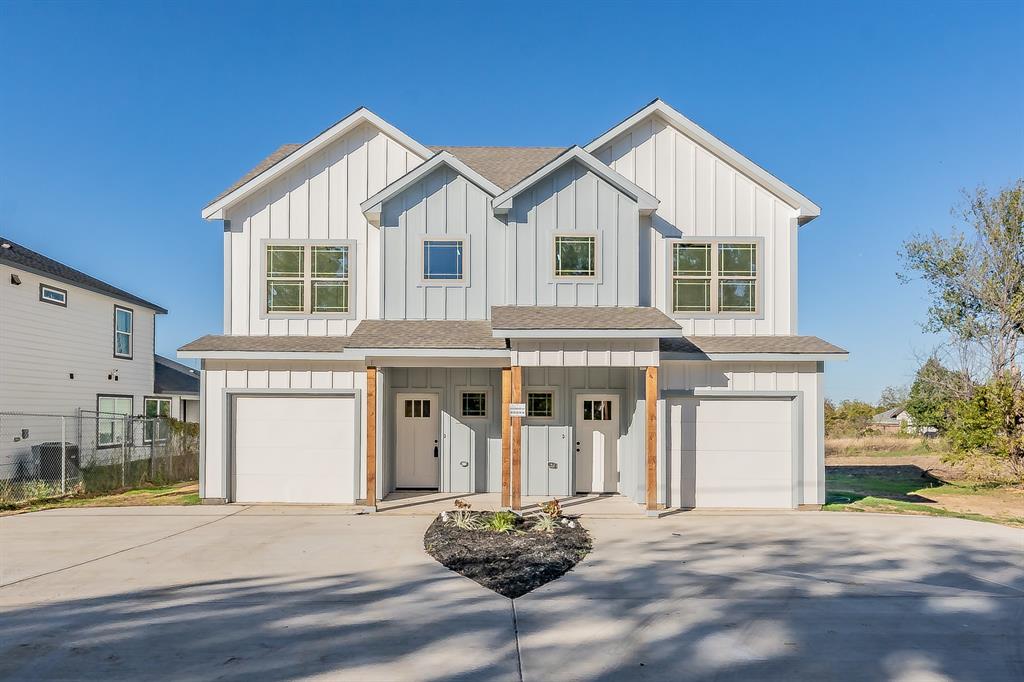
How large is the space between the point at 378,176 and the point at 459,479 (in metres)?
6.98

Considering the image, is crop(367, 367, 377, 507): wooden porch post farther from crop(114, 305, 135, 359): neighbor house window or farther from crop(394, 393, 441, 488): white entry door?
crop(114, 305, 135, 359): neighbor house window

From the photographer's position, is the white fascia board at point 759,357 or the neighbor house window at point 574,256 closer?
the white fascia board at point 759,357

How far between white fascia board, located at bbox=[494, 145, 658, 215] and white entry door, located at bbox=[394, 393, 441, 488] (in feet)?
15.4

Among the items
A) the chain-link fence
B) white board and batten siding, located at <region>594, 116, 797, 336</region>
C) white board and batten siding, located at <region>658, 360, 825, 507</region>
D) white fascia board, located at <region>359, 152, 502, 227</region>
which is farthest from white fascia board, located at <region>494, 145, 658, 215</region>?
the chain-link fence

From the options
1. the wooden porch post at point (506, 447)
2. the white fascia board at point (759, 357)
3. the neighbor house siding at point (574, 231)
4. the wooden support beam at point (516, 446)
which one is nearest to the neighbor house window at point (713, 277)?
the neighbor house siding at point (574, 231)

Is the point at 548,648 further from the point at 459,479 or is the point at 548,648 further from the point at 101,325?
the point at 101,325

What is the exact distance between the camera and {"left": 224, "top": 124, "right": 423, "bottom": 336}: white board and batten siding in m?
13.3

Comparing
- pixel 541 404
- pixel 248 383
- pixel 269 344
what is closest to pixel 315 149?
pixel 269 344

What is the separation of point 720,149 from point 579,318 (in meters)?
5.08

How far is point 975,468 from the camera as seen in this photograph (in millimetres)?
19328

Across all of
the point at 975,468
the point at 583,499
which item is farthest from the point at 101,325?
the point at 975,468

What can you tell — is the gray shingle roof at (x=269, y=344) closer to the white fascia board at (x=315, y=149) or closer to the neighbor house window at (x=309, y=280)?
the neighbor house window at (x=309, y=280)

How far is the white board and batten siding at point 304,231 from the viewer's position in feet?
43.8

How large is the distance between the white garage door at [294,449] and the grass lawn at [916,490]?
10.2m
